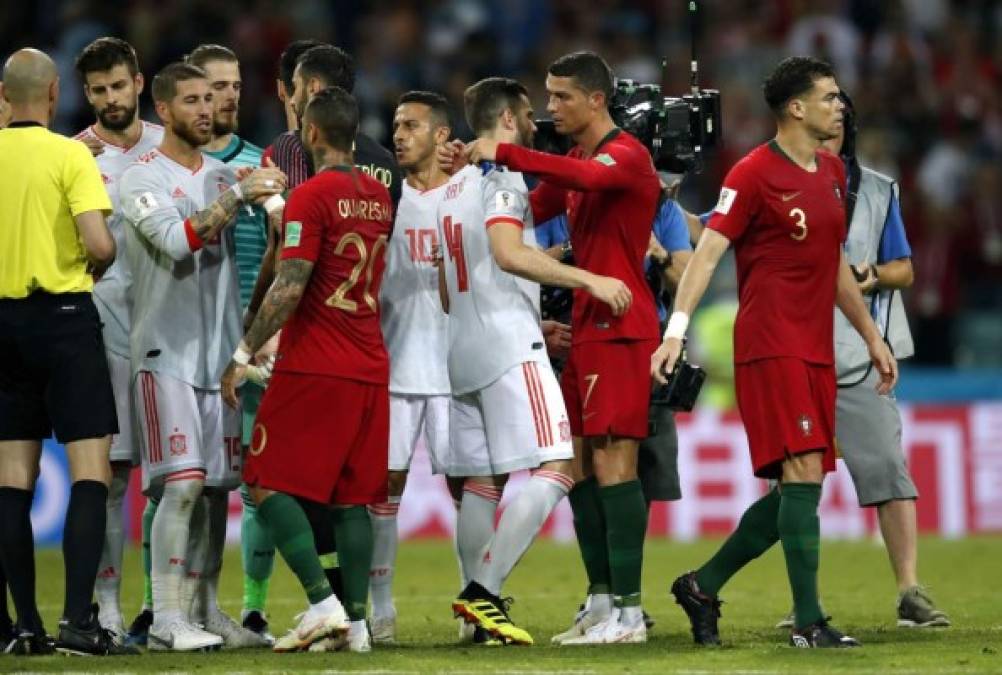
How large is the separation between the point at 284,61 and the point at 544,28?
10.5m

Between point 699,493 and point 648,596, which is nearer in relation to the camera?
point 648,596

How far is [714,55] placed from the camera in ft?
64.6

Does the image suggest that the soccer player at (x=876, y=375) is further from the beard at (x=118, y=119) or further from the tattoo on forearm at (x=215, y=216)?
the beard at (x=118, y=119)

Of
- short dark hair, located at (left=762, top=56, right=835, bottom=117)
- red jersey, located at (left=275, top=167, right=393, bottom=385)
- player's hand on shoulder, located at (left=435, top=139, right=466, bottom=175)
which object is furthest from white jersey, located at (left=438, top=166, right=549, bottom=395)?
short dark hair, located at (left=762, top=56, right=835, bottom=117)

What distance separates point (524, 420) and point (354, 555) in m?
0.97

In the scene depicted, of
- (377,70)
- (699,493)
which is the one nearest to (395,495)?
(699,493)

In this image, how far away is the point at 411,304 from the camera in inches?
376

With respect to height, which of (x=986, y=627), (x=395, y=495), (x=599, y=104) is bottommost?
(x=986, y=627)

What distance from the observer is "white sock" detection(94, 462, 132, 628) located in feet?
30.9

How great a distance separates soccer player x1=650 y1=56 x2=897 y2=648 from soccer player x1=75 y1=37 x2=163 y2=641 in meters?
2.61

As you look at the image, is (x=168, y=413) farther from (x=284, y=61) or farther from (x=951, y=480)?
(x=951, y=480)

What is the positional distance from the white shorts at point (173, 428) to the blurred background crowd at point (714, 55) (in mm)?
8483

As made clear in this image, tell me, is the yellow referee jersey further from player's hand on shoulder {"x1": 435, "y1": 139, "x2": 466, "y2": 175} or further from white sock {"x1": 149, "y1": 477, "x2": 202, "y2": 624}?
player's hand on shoulder {"x1": 435, "y1": 139, "x2": 466, "y2": 175}

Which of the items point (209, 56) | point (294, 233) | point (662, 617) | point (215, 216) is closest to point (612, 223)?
point (294, 233)
